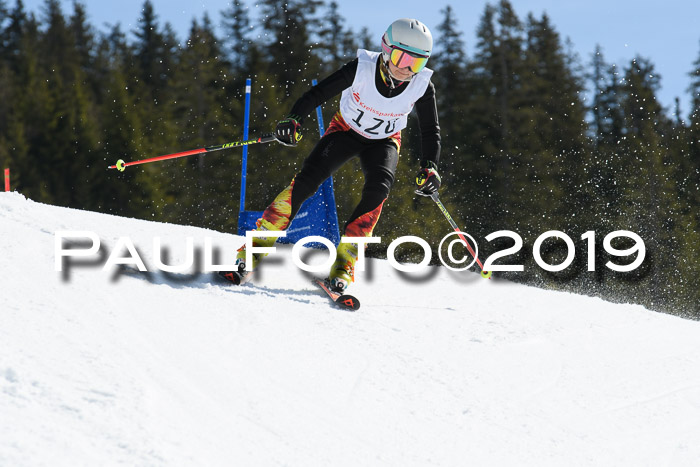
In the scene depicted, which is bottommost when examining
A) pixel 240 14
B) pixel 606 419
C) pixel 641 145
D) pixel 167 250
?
pixel 606 419

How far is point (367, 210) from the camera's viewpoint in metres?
4.29

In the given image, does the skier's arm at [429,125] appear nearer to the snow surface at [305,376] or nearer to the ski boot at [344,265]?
the ski boot at [344,265]

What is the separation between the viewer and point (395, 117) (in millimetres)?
4352

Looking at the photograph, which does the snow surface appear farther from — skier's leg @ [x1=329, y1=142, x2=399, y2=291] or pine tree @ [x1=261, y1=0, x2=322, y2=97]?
pine tree @ [x1=261, y1=0, x2=322, y2=97]

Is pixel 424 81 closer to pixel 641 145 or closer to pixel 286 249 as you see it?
pixel 286 249

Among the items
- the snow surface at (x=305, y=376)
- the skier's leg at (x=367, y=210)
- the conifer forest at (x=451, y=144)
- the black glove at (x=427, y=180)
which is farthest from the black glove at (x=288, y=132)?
the conifer forest at (x=451, y=144)

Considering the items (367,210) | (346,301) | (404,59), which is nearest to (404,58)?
(404,59)

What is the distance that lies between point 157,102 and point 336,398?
1352 inches

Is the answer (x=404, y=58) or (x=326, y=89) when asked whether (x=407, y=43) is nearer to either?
(x=404, y=58)

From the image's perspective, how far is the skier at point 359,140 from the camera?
13.9 ft

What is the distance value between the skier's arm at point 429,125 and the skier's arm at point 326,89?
1.67 ft

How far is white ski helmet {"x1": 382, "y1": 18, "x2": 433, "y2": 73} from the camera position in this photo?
4.00 m

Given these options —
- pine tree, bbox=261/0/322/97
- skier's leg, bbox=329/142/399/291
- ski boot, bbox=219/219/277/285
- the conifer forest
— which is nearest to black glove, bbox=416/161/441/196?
skier's leg, bbox=329/142/399/291

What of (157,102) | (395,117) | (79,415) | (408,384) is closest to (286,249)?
(395,117)
